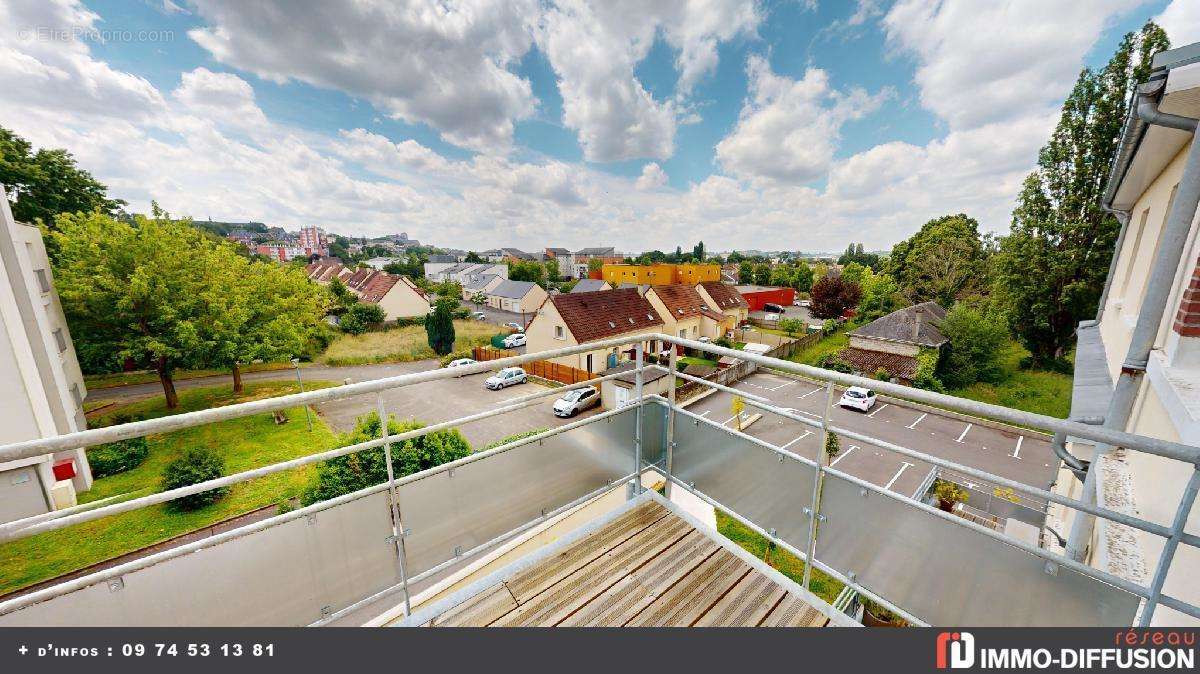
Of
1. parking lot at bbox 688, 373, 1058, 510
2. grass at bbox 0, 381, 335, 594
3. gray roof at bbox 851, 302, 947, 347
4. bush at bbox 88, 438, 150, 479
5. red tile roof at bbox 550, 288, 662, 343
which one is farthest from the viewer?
gray roof at bbox 851, 302, 947, 347

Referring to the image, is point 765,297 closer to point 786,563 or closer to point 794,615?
point 786,563

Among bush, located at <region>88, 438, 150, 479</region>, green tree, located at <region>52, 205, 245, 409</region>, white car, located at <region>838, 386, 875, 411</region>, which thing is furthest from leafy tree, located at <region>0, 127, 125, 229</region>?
white car, located at <region>838, 386, 875, 411</region>

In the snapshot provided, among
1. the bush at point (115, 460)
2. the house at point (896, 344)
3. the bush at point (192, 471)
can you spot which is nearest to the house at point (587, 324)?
the house at point (896, 344)

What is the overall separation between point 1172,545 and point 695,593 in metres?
1.83

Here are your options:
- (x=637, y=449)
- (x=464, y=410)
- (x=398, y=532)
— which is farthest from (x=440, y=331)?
(x=398, y=532)

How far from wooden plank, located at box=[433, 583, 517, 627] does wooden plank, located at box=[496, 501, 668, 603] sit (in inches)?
2.4

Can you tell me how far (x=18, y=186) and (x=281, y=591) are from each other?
31234 mm

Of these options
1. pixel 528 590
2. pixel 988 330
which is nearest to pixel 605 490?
pixel 528 590

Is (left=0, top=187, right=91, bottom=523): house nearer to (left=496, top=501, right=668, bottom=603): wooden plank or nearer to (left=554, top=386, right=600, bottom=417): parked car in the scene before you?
(left=496, top=501, right=668, bottom=603): wooden plank

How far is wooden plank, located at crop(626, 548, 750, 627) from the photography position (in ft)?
7.02

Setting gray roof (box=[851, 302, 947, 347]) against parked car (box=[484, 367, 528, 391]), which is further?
gray roof (box=[851, 302, 947, 347])

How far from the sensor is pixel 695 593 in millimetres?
2301
